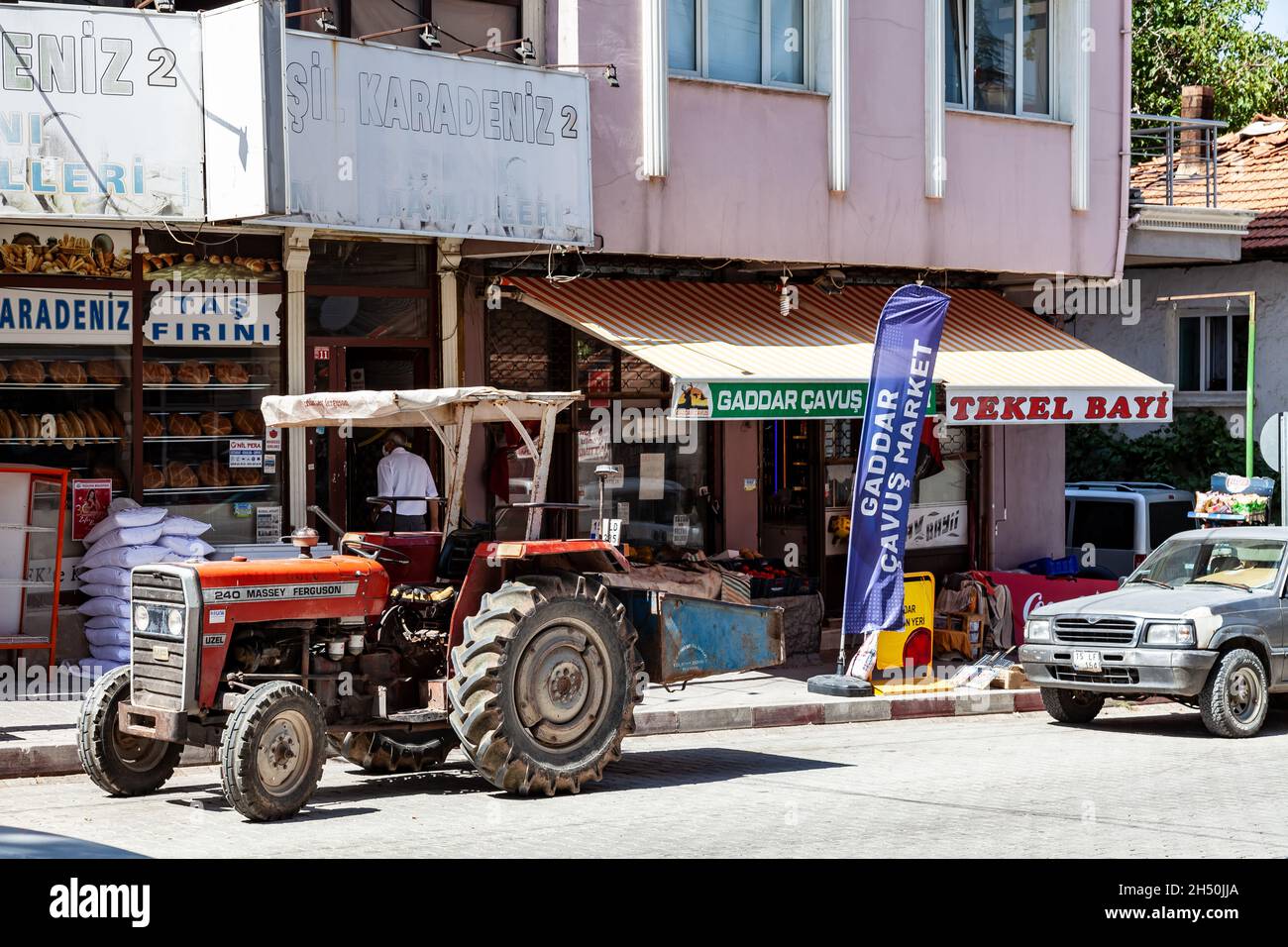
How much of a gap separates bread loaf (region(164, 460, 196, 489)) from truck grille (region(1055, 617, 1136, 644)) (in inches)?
304

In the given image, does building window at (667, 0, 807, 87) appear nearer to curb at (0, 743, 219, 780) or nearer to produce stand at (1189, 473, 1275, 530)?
produce stand at (1189, 473, 1275, 530)

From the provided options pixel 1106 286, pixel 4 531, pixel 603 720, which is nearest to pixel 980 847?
pixel 603 720

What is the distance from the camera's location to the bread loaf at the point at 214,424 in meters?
15.6

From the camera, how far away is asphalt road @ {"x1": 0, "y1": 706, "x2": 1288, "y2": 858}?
28.8ft

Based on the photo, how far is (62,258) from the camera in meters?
14.7

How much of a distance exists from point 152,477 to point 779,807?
7.59 metres

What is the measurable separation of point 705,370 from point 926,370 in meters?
1.98

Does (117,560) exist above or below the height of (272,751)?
above

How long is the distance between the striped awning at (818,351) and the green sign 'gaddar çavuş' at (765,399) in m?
0.01

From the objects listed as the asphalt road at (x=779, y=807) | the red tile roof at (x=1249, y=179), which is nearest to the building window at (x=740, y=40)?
the asphalt road at (x=779, y=807)

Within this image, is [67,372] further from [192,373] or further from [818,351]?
[818,351]

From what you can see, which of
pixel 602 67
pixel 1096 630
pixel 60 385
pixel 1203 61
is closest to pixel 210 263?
pixel 60 385

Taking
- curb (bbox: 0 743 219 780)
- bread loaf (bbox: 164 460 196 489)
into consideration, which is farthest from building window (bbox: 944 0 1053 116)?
curb (bbox: 0 743 219 780)

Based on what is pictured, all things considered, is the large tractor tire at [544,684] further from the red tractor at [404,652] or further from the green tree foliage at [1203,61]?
the green tree foliage at [1203,61]
